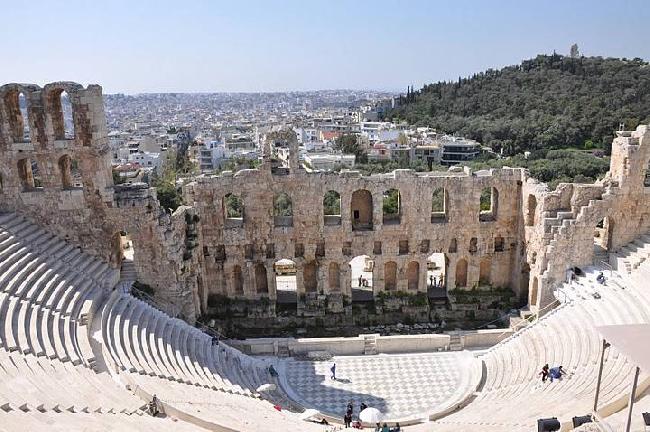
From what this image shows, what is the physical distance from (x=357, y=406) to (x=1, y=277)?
43.8 feet

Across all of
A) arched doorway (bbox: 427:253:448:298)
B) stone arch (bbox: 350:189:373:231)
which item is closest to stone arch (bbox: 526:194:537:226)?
arched doorway (bbox: 427:253:448:298)

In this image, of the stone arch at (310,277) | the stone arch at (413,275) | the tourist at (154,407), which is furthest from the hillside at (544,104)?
the tourist at (154,407)

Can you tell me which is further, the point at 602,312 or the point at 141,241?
the point at 141,241

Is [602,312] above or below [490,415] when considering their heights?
above

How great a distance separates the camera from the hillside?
70.9 meters

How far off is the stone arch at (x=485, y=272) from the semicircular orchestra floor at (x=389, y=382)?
646 cm

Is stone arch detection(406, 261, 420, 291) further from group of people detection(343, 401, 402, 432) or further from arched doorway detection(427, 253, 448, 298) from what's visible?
group of people detection(343, 401, 402, 432)

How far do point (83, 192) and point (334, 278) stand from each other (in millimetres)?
13065

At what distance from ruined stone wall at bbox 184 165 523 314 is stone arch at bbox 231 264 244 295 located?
0.29 feet

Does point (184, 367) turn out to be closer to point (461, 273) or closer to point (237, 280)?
point (237, 280)

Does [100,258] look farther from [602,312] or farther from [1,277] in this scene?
[602,312]

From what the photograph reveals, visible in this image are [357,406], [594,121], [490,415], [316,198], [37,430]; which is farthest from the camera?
[594,121]

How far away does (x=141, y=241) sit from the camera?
23453mm

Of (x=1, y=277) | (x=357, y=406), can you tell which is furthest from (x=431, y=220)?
(x=1, y=277)
